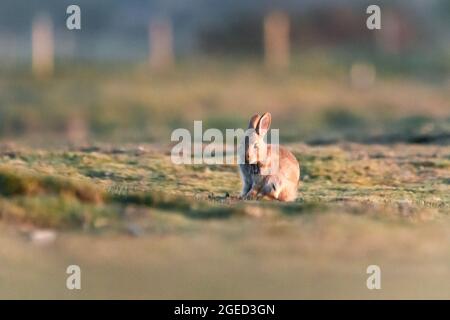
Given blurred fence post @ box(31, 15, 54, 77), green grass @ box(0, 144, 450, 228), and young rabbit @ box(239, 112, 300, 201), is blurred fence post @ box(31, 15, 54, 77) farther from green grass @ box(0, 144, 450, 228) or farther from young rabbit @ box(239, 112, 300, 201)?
young rabbit @ box(239, 112, 300, 201)

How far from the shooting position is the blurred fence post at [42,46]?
45.6 m

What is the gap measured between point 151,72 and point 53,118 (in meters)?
11.7

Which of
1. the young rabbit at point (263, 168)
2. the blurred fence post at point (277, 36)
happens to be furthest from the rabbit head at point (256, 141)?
the blurred fence post at point (277, 36)

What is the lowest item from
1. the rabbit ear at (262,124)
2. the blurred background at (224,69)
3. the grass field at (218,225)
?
the grass field at (218,225)

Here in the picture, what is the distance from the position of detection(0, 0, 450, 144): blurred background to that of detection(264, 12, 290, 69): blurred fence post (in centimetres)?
12

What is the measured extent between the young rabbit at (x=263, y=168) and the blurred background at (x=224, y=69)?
26.0 ft

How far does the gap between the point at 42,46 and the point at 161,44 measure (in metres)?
6.86

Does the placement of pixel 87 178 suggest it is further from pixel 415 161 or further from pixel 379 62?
pixel 379 62

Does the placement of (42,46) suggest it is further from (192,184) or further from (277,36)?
(192,184)

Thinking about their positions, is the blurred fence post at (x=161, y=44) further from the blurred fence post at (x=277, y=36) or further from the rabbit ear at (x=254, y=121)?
the rabbit ear at (x=254, y=121)

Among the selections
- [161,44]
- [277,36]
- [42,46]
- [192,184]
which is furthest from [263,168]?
[277,36]

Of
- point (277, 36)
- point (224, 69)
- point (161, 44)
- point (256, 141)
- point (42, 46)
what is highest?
point (277, 36)

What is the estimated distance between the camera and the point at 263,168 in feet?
40.4

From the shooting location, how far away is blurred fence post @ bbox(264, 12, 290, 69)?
54.3 metres
